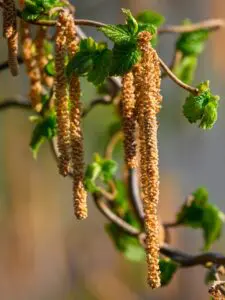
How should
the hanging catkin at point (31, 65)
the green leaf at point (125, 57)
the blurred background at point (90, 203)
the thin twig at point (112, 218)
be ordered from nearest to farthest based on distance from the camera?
the green leaf at point (125, 57)
the hanging catkin at point (31, 65)
the thin twig at point (112, 218)
the blurred background at point (90, 203)

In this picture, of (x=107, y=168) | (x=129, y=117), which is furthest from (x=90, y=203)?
(x=129, y=117)

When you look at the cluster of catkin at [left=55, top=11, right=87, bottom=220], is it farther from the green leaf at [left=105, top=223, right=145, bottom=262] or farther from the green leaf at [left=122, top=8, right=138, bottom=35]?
the green leaf at [left=105, top=223, right=145, bottom=262]

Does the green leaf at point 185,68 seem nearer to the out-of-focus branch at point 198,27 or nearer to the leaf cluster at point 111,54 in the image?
the out-of-focus branch at point 198,27


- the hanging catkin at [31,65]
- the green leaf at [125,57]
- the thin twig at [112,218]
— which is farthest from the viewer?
the thin twig at [112,218]

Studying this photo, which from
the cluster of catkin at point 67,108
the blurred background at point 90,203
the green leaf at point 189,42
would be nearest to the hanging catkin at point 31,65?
the cluster of catkin at point 67,108

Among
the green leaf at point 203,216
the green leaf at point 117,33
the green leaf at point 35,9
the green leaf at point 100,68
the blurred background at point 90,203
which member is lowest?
the blurred background at point 90,203

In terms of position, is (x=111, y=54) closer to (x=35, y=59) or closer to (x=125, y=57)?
(x=125, y=57)

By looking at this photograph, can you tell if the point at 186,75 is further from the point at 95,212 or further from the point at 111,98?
the point at 95,212
